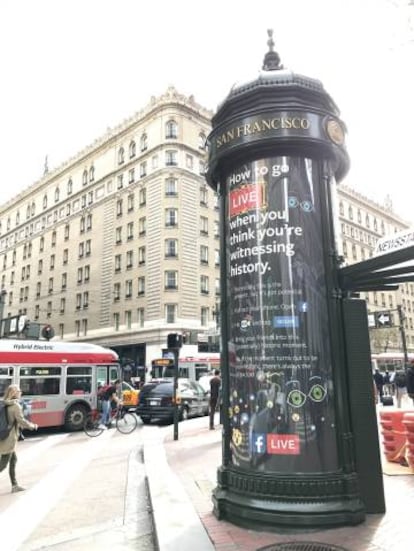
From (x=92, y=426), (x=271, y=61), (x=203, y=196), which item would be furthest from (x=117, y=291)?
(x=271, y=61)

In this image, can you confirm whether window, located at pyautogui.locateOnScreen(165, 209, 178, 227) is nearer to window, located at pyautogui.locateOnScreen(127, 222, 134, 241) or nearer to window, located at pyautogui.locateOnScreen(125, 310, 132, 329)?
window, located at pyautogui.locateOnScreen(127, 222, 134, 241)

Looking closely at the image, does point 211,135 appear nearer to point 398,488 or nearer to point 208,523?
point 208,523

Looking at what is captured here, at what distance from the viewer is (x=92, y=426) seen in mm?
16188

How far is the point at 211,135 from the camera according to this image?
6699 millimetres

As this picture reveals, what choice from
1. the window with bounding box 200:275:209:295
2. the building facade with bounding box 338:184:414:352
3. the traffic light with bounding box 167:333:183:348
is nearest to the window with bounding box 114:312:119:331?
the window with bounding box 200:275:209:295

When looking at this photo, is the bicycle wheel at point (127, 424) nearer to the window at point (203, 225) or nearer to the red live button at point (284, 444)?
the red live button at point (284, 444)

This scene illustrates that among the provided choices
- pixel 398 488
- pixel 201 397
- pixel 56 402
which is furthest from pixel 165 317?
pixel 398 488

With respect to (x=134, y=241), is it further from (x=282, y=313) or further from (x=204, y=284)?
(x=282, y=313)

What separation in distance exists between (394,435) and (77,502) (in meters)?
5.47

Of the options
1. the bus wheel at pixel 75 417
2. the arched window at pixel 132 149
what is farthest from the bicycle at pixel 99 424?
the arched window at pixel 132 149

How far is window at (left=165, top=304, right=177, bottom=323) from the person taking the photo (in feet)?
136

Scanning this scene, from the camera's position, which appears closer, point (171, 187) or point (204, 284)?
point (204, 284)

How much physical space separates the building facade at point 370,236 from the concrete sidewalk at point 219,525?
57.7 meters

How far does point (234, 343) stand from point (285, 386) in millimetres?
849
